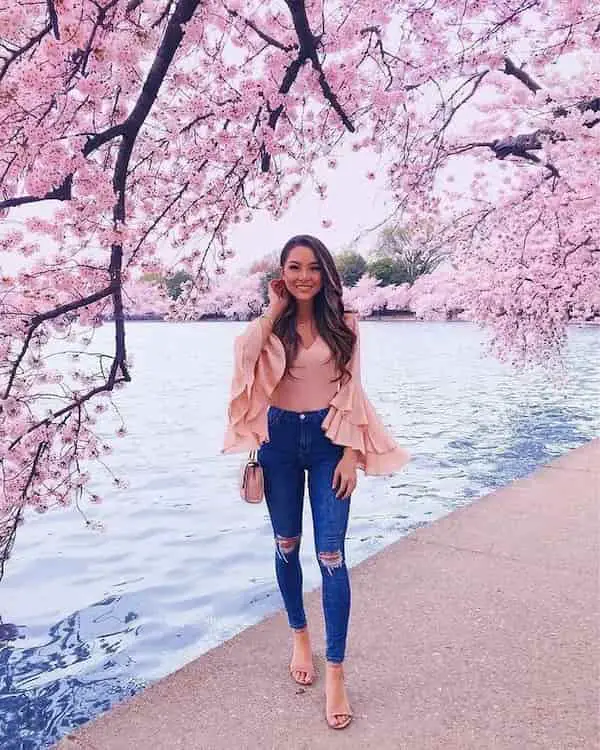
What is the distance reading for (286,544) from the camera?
3.01 metres

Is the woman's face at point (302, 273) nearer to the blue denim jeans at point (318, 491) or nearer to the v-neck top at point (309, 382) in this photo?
the v-neck top at point (309, 382)

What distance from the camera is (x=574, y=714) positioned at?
8.89ft

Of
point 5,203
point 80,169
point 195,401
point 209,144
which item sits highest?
point 209,144

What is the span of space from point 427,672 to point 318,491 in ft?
3.25

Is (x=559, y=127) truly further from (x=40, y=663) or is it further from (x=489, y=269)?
(x=489, y=269)

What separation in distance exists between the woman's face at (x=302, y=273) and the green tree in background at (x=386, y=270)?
55.7 meters

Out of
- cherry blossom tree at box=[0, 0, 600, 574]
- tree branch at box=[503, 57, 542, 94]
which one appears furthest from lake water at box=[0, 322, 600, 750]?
tree branch at box=[503, 57, 542, 94]

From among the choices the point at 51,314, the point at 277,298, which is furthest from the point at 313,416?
the point at 51,314

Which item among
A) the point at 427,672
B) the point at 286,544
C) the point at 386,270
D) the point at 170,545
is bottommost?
the point at 170,545

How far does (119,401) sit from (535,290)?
1157 cm

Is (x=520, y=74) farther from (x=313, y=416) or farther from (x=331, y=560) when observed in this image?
(x=331, y=560)

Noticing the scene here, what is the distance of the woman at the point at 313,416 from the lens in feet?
9.16

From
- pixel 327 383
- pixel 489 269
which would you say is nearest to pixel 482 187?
pixel 489 269

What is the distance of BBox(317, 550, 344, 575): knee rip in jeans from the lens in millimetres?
2785
